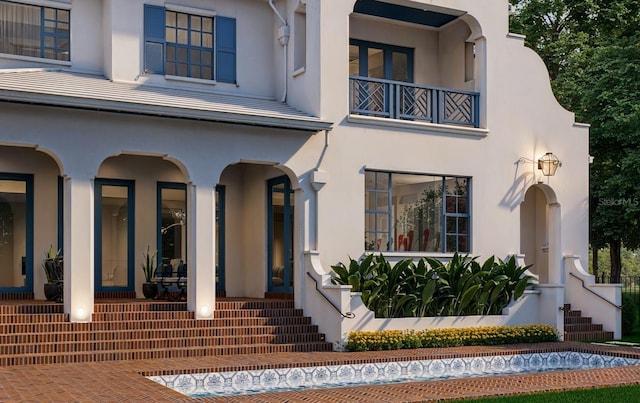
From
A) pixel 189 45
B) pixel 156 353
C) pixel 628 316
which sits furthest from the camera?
pixel 628 316

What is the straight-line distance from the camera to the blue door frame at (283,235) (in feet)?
61.4

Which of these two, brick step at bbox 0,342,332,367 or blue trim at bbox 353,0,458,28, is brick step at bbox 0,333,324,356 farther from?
blue trim at bbox 353,0,458,28

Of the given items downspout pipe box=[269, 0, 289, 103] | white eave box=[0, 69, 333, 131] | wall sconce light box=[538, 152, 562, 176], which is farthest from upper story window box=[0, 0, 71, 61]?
wall sconce light box=[538, 152, 562, 176]

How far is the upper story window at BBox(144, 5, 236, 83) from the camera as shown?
703 inches

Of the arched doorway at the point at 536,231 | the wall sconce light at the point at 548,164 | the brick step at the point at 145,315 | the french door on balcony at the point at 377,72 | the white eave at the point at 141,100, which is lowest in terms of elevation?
the brick step at the point at 145,315

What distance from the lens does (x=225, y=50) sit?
1870 cm

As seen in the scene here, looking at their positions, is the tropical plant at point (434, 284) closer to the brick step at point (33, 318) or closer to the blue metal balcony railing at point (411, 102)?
the blue metal balcony railing at point (411, 102)

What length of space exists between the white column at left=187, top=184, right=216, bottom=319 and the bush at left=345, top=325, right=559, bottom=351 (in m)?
2.73

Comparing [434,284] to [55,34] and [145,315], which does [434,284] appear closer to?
[145,315]

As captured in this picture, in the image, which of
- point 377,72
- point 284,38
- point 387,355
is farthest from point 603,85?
point 387,355

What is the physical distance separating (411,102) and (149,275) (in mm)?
6809

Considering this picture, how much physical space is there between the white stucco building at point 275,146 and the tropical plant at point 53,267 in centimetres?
32

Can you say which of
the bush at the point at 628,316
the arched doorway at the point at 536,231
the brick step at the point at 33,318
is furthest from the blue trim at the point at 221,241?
the bush at the point at 628,316

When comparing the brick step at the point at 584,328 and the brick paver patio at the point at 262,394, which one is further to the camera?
the brick step at the point at 584,328
